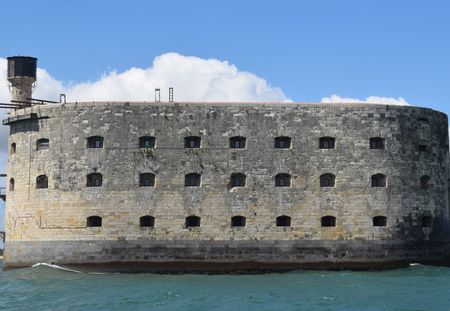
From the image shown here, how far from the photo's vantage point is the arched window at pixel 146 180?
3900 centimetres

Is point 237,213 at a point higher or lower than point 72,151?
lower

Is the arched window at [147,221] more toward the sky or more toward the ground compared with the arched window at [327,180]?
more toward the ground

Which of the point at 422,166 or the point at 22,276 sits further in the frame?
the point at 422,166

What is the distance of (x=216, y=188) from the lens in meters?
38.9

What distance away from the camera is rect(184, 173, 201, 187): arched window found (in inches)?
1535

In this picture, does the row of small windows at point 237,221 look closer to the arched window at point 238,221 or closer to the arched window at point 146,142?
the arched window at point 238,221

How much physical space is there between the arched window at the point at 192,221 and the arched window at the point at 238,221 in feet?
5.38

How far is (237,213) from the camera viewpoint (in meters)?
38.9

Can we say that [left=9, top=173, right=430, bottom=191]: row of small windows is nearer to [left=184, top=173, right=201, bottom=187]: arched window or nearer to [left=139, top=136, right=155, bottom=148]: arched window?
[left=184, top=173, right=201, bottom=187]: arched window

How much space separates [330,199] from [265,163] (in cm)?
350

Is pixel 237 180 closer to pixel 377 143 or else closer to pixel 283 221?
pixel 283 221

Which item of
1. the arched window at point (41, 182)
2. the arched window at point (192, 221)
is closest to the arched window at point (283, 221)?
the arched window at point (192, 221)

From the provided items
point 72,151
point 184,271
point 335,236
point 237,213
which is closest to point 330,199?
point 335,236

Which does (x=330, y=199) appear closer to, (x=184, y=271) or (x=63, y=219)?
(x=184, y=271)
